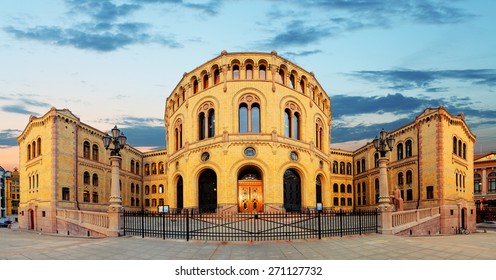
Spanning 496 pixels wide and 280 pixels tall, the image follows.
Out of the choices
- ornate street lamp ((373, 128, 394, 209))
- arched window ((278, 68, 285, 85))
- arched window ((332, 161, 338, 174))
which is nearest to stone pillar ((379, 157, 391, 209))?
ornate street lamp ((373, 128, 394, 209))

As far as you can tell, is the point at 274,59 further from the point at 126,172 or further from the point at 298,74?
the point at 126,172

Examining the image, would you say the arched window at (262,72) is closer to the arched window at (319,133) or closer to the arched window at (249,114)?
the arched window at (249,114)

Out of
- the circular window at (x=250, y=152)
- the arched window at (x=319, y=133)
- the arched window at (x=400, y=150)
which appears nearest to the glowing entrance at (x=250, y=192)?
the circular window at (x=250, y=152)

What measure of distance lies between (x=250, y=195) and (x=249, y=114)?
28.3 feet

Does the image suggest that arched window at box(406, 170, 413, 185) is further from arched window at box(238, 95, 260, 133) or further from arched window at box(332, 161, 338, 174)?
arched window at box(238, 95, 260, 133)

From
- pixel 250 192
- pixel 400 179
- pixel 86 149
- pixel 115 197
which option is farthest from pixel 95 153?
pixel 400 179

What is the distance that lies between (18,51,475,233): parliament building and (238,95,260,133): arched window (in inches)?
4.2

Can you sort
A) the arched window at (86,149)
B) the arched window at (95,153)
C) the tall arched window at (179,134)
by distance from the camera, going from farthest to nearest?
the tall arched window at (179,134), the arched window at (95,153), the arched window at (86,149)

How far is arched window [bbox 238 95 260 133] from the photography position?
3447 cm

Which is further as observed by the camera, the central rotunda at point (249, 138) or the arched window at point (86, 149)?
the arched window at point (86, 149)

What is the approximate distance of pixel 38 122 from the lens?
3322 centimetres

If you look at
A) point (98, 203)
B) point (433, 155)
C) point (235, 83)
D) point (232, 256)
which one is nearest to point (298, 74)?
point (235, 83)

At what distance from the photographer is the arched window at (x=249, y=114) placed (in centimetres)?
3447

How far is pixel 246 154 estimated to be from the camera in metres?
33.4
